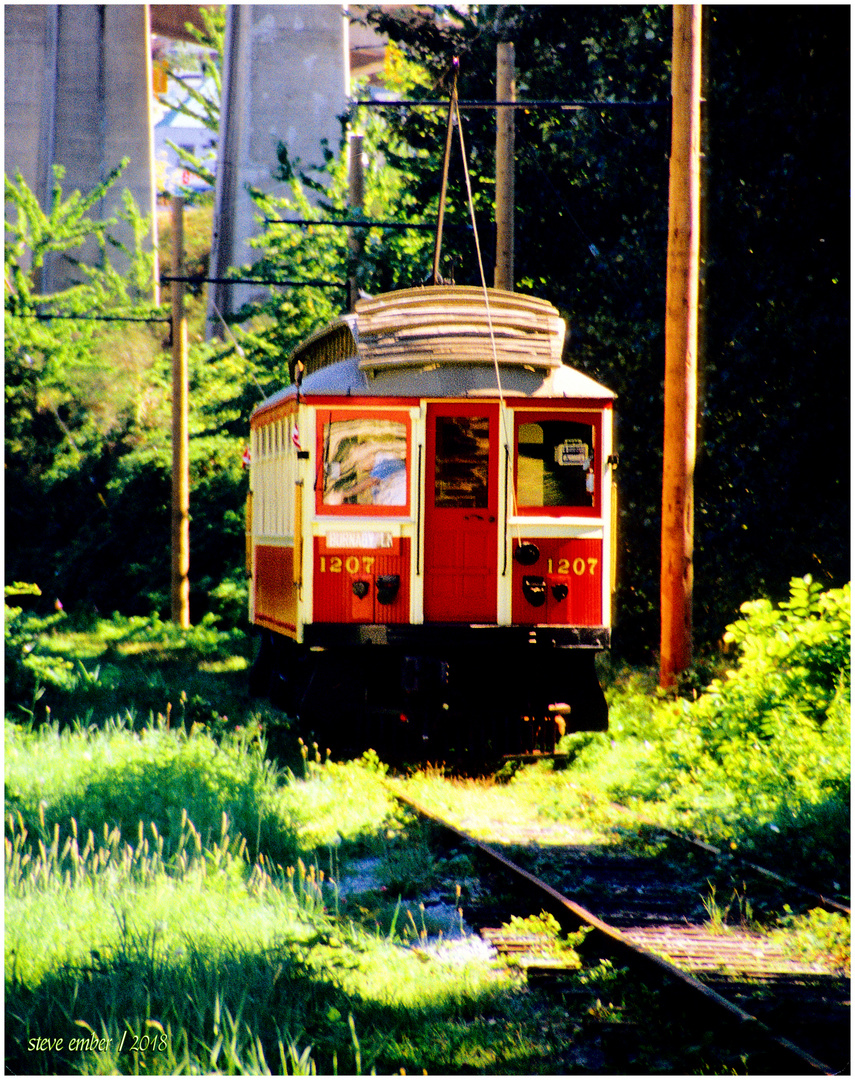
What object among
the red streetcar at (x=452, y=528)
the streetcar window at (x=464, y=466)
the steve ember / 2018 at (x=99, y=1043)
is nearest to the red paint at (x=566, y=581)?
the red streetcar at (x=452, y=528)

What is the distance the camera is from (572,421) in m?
11.4

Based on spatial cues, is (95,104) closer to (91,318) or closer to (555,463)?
(91,318)

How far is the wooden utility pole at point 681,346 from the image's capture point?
12.3 metres

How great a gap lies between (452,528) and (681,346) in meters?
3.11

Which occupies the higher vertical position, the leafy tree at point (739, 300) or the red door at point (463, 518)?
the leafy tree at point (739, 300)

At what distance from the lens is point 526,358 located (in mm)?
11219

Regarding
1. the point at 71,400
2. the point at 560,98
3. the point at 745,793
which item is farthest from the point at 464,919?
the point at 71,400

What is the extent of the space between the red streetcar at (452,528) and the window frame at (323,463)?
0.5 inches

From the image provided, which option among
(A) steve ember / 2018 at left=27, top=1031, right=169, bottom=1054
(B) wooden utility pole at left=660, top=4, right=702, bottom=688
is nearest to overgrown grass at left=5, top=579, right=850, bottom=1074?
(A) steve ember / 2018 at left=27, top=1031, right=169, bottom=1054

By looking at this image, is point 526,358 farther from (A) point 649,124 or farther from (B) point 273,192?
(B) point 273,192

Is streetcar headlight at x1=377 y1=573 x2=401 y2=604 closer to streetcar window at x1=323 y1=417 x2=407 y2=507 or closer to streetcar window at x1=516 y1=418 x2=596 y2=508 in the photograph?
streetcar window at x1=323 y1=417 x2=407 y2=507

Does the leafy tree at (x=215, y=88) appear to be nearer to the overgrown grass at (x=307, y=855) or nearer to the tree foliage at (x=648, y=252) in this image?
the tree foliage at (x=648, y=252)

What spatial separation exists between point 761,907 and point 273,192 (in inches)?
1390

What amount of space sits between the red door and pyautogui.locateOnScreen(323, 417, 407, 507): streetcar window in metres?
0.29
